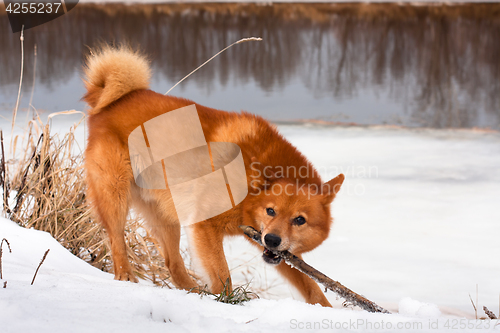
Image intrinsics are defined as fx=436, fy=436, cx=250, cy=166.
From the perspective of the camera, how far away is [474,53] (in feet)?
26.1

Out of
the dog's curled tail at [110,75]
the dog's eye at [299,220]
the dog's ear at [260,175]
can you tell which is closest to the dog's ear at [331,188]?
the dog's eye at [299,220]

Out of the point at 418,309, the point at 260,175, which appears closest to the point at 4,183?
the point at 260,175

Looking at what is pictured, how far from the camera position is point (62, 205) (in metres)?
3.25

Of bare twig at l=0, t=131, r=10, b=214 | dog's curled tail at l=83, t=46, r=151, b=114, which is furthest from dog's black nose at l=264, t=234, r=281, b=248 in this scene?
bare twig at l=0, t=131, r=10, b=214

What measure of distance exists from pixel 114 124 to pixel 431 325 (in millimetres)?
2217

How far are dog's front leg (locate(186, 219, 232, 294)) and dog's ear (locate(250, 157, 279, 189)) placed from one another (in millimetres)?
350

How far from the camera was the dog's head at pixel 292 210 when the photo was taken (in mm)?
2537

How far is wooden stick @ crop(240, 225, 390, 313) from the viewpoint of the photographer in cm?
199

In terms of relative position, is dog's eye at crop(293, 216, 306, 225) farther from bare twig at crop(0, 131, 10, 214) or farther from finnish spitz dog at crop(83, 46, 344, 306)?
bare twig at crop(0, 131, 10, 214)

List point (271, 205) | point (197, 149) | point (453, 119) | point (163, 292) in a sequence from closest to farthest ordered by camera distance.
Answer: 1. point (163, 292)
2. point (271, 205)
3. point (197, 149)
4. point (453, 119)

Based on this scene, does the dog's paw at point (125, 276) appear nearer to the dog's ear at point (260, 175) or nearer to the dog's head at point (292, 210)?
the dog's head at point (292, 210)

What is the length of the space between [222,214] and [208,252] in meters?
0.24

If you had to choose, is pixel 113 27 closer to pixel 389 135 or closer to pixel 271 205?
pixel 389 135

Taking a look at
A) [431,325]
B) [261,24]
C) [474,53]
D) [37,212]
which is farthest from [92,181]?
[474,53]
